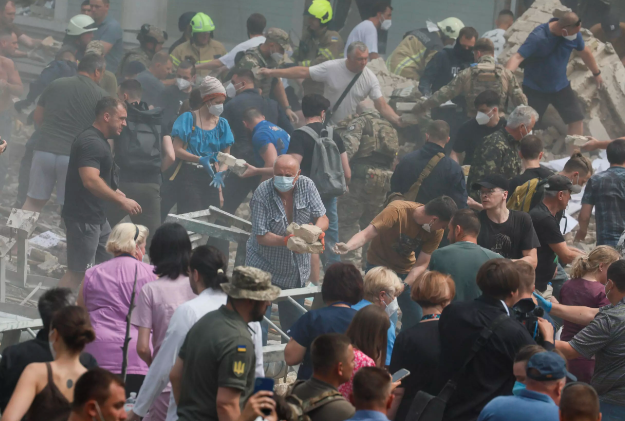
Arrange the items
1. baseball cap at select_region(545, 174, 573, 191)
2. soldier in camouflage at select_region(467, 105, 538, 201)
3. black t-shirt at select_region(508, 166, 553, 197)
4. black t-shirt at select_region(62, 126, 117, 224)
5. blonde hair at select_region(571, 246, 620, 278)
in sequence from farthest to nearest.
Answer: soldier in camouflage at select_region(467, 105, 538, 201) < black t-shirt at select_region(62, 126, 117, 224) < black t-shirt at select_region(508, 166, 553, 197) < baseball cap at select_region(545, 174, 573, 191) < blonde hair at select_region(571, 246, 620, 278)

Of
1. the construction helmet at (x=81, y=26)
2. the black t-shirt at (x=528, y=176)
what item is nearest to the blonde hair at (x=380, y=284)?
the black t-shirt at (x=528, y=176)

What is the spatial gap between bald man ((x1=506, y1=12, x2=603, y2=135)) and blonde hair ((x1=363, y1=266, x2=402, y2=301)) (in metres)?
5.31

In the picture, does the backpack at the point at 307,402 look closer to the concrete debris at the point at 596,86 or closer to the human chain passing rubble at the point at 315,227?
the human chain passing rubble at the point at 315,227

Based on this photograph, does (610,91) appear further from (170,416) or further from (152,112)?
(170,416)

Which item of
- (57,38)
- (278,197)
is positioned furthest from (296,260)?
(57,38)

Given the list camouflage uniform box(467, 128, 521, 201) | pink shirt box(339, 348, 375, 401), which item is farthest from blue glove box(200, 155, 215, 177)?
pink shirt box(339, 348, 375, 401)

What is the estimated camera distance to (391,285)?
5199 millimetres

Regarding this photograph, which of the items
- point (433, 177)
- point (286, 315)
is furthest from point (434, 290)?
point (433, 177)

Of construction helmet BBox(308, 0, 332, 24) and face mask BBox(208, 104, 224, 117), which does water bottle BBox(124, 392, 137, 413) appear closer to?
face mask BBox(208, 104, 224, 117)

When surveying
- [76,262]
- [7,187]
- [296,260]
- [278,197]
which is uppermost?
[278,197]

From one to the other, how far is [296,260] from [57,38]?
33.5 ft

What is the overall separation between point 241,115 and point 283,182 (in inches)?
100

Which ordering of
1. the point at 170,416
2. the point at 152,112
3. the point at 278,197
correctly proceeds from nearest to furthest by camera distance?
the point at 170,416 → the point at 278,197 → the point at 152,112

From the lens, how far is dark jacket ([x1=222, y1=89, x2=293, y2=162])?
30.3ft
